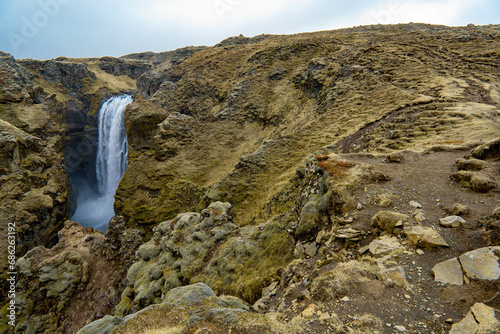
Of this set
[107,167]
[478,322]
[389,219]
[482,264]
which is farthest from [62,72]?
[478,322]

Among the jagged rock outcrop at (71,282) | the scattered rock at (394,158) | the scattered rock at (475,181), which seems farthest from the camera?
the jagged rock outcrop at (71,282)

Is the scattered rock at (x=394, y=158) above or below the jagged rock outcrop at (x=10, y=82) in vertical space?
below

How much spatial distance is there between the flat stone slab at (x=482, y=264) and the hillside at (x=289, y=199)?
30 mm

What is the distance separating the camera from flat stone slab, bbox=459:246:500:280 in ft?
15.0

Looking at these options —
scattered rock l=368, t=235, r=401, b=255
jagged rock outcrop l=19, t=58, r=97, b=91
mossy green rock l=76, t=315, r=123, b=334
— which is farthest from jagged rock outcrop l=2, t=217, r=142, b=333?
jagged rock outcrop l=19, t=58, r=97, b=91

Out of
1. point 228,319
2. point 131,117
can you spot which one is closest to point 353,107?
point 228,319

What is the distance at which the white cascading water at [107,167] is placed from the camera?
1955 inches

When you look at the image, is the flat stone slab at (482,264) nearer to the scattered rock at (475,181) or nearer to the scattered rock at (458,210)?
the scattered rock at (458,210)

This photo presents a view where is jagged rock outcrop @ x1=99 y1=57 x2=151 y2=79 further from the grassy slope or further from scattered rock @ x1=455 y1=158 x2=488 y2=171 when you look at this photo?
scattered rock @ x1=455 y1=158 x2=488 y2=171

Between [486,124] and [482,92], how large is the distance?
1073 centimetres

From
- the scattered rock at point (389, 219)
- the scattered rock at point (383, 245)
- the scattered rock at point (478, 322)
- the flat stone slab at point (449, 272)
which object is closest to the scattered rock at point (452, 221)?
the scattered rock at point (389, 219)

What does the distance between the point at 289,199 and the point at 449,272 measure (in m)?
12.3

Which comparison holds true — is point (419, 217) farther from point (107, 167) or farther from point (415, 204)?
point (107, 167)

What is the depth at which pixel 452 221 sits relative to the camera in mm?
6527
